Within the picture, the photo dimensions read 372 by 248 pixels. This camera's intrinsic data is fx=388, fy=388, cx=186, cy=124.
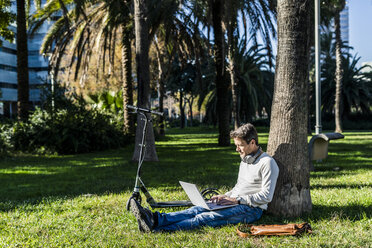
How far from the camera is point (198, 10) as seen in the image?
1329cm

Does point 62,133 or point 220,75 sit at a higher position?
point 220,75

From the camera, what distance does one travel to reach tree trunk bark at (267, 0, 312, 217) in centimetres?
481

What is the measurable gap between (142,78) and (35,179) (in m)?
3.92

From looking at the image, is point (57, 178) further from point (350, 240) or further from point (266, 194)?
point (350, 240)

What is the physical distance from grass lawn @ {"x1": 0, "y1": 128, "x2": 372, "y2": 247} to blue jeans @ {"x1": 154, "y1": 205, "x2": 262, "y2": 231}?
8 centimetres

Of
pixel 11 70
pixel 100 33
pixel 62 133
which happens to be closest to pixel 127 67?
pixel 100 33

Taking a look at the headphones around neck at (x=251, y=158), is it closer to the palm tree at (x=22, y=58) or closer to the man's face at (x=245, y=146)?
the man's face at (x=245, y=146)

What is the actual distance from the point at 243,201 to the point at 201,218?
52cm

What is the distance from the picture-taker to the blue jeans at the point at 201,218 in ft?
14.1

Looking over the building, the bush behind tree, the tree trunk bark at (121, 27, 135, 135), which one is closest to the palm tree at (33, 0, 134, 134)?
the tree trunk bark at (121, 27, 135, 135)

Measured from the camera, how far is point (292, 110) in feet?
16.0

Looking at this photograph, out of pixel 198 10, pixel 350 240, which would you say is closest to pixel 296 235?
pixel 350 240

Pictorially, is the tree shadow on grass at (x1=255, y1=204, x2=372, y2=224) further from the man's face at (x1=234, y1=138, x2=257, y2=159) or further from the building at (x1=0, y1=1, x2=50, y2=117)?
the building at (x1=0, y1=1, x2=50, y2=117)

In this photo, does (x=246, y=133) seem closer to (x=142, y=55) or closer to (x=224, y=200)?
(x=224, y=200)
